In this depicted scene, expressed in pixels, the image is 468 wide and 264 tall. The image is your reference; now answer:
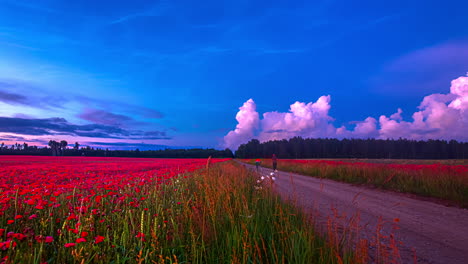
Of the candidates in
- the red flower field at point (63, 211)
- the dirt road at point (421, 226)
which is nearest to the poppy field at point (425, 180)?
the dirt road at point (421, 226)

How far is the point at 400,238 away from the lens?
4.97m

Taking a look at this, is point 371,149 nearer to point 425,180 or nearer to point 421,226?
point 425,180

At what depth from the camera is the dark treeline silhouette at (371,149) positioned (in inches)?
4355

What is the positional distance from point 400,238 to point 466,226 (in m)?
2.97

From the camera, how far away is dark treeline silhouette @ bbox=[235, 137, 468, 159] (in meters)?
111

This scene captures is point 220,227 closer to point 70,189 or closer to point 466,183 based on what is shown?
point 70,189

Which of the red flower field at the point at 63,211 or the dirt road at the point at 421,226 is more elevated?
the red flower field at the point at 63,211

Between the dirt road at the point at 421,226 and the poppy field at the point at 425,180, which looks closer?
the dirt road at the point at 421,226

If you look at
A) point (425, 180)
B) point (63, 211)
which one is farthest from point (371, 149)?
point (63, 211)

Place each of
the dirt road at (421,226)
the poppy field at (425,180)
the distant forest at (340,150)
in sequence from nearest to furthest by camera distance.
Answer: the dirt road at (421,226) → the poppy field at (425,180) → the distant forest at (340,150)

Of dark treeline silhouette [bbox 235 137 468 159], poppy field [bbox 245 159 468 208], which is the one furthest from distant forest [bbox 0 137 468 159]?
poppy field [bbox 245 159 468 208]

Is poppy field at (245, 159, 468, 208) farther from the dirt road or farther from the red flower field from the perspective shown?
the red flower field

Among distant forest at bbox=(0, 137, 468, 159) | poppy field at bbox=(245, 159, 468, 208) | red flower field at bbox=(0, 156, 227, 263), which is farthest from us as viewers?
distant forest at bbox=(0, 137, 468, 159)

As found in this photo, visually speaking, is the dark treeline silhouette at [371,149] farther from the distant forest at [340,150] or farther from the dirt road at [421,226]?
the dirt road at [421,226]
